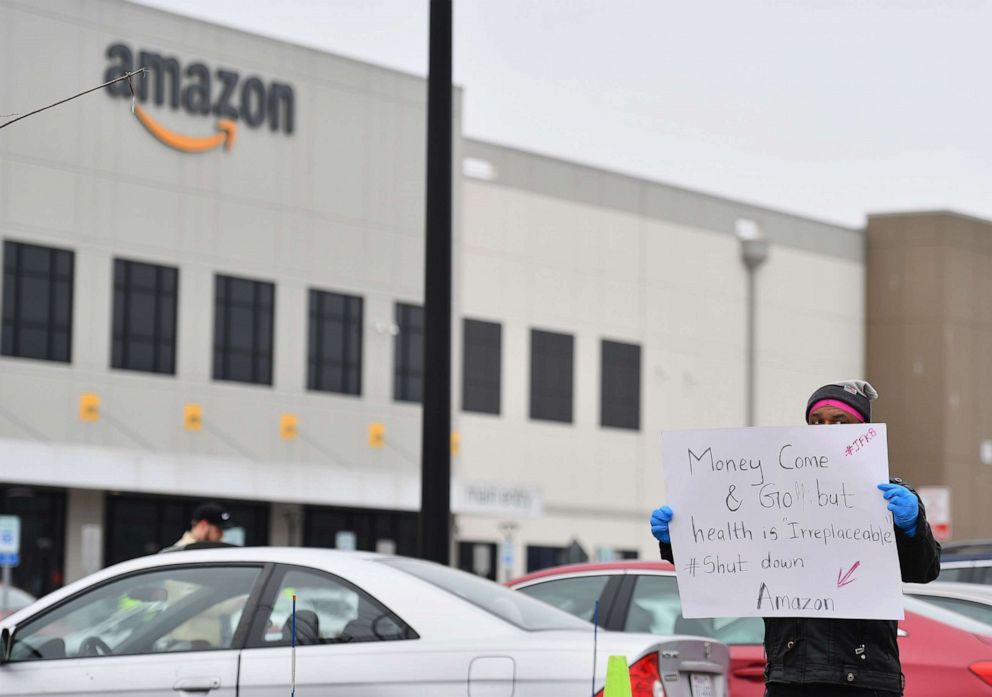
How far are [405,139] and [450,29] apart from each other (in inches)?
1013

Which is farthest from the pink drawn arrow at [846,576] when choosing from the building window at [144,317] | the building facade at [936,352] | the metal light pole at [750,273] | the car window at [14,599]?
the building facade at [936,352]

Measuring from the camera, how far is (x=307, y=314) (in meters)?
36.2

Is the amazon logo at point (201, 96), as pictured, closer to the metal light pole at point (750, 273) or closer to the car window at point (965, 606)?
the metal light pole at point (750, 273)

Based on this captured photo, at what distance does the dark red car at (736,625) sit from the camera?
9609 mm

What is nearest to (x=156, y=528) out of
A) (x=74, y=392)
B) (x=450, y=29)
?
(x=74, y=392)

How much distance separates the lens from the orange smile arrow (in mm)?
33531

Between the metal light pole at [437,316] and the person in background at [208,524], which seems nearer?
the person in background at [208,524]

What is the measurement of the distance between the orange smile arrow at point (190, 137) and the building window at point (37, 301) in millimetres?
2950

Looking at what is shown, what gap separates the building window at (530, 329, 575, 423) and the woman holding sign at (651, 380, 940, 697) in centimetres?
3545

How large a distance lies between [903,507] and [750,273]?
41.6 meters

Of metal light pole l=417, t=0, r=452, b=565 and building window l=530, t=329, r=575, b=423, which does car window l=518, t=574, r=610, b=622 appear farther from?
building window l=530, t=329, r=575, b=423

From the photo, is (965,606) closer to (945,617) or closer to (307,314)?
(945,617)

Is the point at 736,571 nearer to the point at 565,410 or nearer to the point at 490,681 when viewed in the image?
the point at 490,681

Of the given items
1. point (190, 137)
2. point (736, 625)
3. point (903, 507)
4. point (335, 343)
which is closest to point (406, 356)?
point (335, 343)
